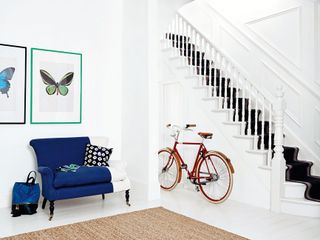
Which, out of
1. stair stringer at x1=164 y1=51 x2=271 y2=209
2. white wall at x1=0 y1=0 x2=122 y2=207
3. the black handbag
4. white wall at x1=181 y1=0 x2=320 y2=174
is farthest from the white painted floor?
white wall at x1=181 y1=0 x2=320 y2=174

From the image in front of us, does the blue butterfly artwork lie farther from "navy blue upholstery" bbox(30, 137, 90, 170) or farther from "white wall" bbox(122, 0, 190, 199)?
"white wall" bbox(122, 0, 190, 199)

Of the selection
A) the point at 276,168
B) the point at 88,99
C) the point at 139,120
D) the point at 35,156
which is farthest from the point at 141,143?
the point at 276,168

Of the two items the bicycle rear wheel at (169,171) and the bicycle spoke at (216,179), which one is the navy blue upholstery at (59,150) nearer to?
the bicycle rear wheel at (169,171)

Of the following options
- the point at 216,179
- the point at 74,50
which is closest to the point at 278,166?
the point at 216,179

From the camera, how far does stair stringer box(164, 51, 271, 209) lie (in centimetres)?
426

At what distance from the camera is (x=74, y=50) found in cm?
466

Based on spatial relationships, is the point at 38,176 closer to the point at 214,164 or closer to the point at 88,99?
the point at 88,99

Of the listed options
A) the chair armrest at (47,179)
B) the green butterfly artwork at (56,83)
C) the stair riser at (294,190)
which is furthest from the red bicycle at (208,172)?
the chair armrest at (47,179)

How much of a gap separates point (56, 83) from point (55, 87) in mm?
58

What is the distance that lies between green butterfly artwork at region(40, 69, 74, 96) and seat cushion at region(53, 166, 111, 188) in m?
1.25

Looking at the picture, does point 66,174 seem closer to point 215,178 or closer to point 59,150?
point 59,150

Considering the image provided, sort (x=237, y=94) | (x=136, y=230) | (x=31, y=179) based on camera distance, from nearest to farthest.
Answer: (x=136, y=230) < (x=31, y=179) < (x=237, y=94)

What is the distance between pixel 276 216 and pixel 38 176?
3116mm

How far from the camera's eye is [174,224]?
3486 millimetres
